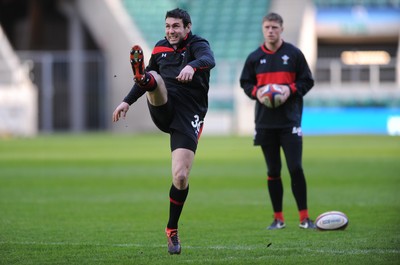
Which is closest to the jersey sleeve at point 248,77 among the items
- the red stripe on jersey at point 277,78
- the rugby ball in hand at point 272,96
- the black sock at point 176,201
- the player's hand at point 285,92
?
the red stripe on jersey at point 277,78

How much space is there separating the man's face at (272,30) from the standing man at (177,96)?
5.66 feet

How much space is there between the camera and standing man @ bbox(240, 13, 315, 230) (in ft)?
34.4

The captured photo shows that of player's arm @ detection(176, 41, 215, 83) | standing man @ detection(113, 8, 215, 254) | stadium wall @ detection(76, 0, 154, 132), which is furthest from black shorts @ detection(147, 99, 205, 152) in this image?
stadium wall @ detection(76, 0, 154, 132)

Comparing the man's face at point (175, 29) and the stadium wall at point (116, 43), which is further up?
the stadium wall at point (116, 43)

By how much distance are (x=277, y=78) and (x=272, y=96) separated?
1.15ft

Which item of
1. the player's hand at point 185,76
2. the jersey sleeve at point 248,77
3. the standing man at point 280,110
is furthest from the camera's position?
the jersey sleeve at point 248,77

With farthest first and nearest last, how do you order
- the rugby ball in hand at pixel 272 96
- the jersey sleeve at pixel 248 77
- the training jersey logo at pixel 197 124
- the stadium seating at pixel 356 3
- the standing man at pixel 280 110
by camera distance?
the stadium seating at pixel 356 3 → the jersey sleeve at pixel 248 77 → the standing man at pixel 280 110 → the rugby ball in hand at pixel 272 96 → the training jersey logo at pixel 197 124

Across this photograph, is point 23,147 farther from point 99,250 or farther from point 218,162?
point 99,250

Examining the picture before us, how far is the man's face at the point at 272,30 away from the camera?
10.4m

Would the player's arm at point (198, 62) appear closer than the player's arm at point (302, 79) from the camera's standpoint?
Yes

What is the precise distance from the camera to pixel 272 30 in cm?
1042

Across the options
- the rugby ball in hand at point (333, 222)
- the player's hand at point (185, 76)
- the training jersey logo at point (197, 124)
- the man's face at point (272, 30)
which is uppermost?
the man's face at point (272, 30)

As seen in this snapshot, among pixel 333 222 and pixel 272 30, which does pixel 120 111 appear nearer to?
pixel 272 30

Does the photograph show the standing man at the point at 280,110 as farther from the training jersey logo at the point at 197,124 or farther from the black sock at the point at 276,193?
the training jersey logo at the point at 197,124
